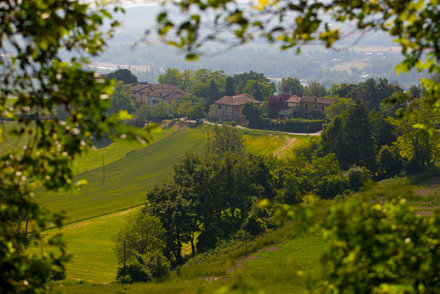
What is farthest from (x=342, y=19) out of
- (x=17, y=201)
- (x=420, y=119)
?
(x=420, y=119)

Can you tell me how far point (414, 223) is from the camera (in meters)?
9.30

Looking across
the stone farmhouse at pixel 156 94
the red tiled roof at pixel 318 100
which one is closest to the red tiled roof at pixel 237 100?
the red tiled roof at pixel 318 100

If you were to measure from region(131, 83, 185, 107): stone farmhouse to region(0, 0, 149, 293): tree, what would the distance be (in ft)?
537

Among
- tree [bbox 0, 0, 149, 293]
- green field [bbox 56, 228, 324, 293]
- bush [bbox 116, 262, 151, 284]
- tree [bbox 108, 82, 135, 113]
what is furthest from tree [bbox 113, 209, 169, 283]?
tree [bbox 108, 82, 135, 113]

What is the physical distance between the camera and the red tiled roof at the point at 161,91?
178 meters

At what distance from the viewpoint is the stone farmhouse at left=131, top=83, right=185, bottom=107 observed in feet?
578

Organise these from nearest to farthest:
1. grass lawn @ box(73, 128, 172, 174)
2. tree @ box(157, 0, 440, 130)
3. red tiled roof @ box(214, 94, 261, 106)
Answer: tree @ box(157, 0, 440, 130)
grass lawn @ box(73, 128, 172, 174)
red tiled roof @ box(214, 94, 261, 106)

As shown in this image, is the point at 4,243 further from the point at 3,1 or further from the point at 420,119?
the point at 420,119

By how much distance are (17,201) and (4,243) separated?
2.52 feet

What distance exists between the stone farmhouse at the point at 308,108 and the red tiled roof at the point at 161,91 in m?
54.3

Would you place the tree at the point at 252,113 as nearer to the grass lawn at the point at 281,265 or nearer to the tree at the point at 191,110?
the tree at the point at 191,110

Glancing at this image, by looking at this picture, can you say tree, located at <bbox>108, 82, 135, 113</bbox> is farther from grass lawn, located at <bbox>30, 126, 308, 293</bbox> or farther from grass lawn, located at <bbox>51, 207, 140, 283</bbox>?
grass lawn, located at <bbox>51, 207, 140, 283</bbox>

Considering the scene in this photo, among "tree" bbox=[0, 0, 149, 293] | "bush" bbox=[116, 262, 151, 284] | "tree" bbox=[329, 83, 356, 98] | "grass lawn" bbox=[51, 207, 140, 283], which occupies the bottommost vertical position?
"grass lawn" bbox=[51, 207, 140, 283]

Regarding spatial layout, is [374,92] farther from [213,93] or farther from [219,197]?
[219,197]
